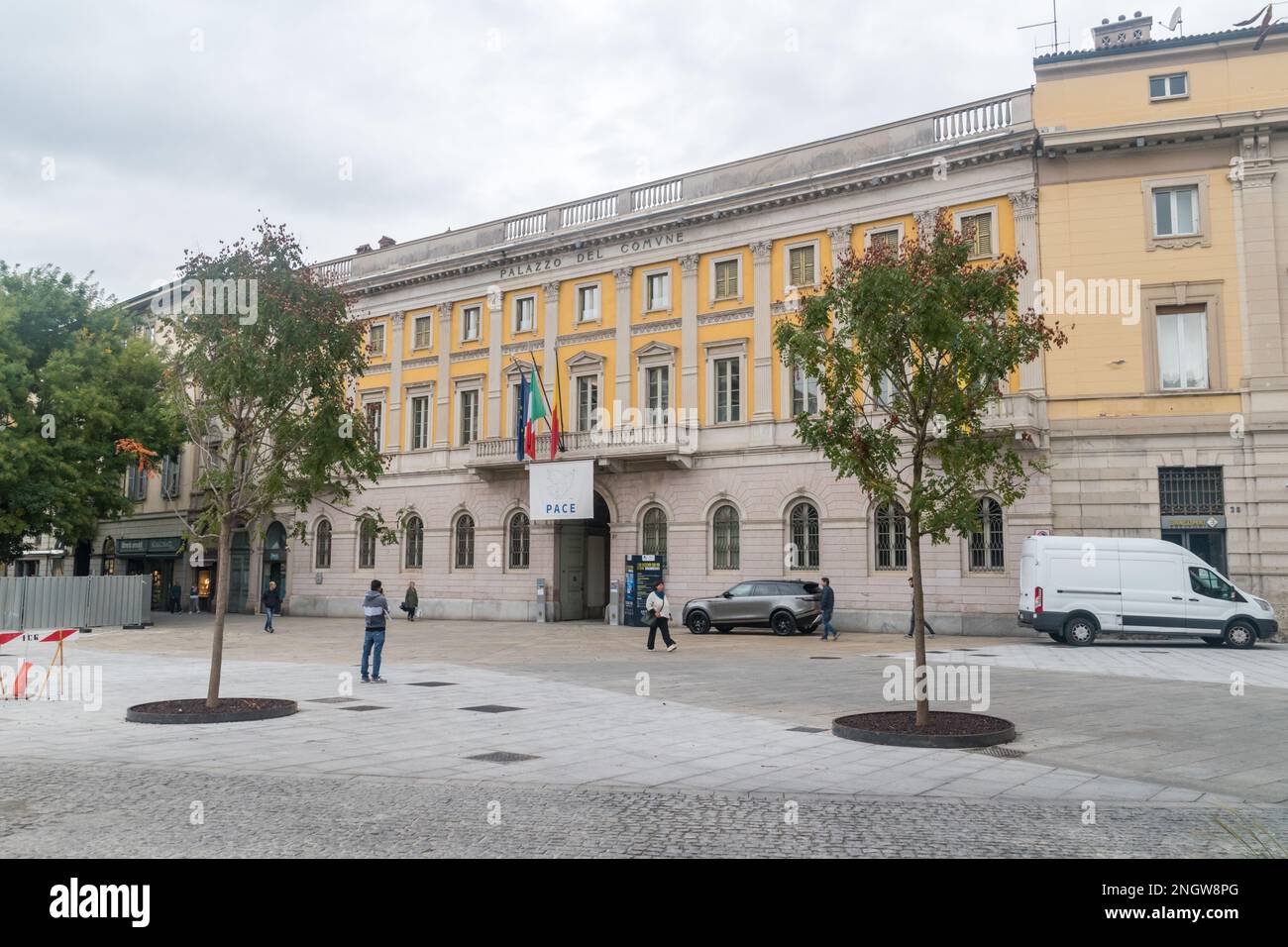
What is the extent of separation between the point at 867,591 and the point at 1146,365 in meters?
9.76

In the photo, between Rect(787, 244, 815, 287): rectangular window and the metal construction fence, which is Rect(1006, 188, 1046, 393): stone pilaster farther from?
the metal construction fence

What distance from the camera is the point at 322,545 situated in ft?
143

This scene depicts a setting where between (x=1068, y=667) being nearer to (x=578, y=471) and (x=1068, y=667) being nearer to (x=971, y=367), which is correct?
(x=971, y=367)

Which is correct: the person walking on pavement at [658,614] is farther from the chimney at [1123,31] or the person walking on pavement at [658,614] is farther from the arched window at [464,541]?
the chimney at [1123,31]

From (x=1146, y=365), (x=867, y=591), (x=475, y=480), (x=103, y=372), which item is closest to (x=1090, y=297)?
(x=1146, y=365)

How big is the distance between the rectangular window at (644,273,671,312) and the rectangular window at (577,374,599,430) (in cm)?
332

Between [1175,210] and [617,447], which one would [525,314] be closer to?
[617,447]

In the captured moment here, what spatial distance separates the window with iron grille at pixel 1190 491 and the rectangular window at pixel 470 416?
23755 mm

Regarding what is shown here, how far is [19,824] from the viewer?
716 cm

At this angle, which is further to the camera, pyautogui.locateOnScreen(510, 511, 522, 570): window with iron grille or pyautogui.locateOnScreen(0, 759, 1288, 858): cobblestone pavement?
pyautogui.locateOnScreen(510, 511, 522, 570): window with iron grille

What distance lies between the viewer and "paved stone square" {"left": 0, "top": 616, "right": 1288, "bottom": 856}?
22.6ft

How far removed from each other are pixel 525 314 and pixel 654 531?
10.1m

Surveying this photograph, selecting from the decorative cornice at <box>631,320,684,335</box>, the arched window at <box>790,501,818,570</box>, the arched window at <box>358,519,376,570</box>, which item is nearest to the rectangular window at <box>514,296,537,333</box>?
the decorative cornice at <box>631,320,684,335</box>

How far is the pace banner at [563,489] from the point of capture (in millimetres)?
34531
